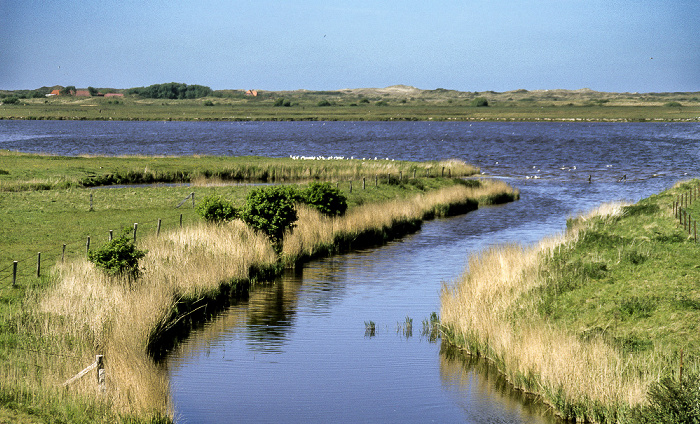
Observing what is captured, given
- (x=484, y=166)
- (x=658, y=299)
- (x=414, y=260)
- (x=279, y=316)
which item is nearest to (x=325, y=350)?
(x=279, y=316)

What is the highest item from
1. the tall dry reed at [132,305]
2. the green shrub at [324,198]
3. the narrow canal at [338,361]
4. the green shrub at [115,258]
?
the green shrub at [324,198]

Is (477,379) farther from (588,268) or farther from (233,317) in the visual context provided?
(233,317)

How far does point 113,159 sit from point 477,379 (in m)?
68.4

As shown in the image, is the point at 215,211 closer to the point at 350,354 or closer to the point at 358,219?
the point at 358,219

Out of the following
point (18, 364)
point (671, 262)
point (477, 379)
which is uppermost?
point (671, 262)

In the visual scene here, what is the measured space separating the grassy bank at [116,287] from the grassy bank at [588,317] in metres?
9.07

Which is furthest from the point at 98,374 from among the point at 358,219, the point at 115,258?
the point at 358,219

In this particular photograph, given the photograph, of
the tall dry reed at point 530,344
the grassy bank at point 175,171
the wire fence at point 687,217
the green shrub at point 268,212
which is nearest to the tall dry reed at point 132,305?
the green shrub at point 268,212

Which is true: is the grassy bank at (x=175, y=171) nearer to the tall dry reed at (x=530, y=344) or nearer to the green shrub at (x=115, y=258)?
the green shrub at (x=115, y=258)

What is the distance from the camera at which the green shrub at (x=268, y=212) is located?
3394 centimetres

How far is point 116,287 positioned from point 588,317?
45.5 feet

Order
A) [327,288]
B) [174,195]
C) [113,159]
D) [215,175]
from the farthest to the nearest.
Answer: [113,159] → [215,175] → [174,195] → [327,288]

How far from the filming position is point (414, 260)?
3712 centimetres

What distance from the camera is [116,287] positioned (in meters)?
21.8
